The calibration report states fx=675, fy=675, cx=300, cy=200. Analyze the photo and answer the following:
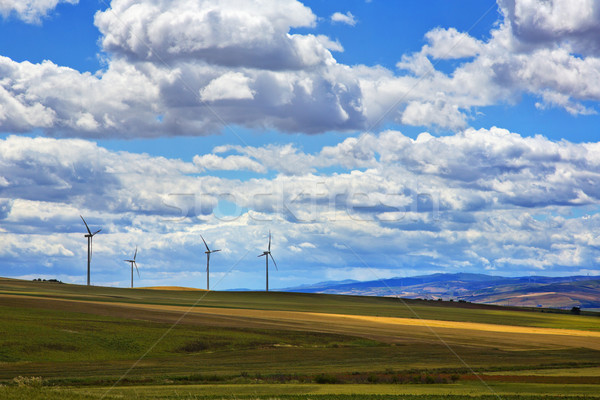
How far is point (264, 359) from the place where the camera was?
77.8 metres

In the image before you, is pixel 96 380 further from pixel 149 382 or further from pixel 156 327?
pixel 156 327

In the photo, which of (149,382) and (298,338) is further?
(298,338)

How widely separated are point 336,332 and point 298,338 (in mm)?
12524

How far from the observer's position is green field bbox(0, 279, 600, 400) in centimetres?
5522

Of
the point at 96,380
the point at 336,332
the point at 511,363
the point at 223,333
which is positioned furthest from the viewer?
the point at 336,332

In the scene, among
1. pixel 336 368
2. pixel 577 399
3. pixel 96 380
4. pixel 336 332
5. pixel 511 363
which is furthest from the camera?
pixel 336 332

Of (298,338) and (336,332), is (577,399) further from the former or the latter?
(336,332)

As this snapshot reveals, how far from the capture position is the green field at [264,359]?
55.2m

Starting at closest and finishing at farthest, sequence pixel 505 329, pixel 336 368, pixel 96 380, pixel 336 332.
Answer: pixel 96 380, pixel 336 368, pixel 336 332, pixel 505 329

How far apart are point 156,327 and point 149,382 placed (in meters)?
42.4

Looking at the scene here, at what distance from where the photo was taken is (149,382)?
194 ft

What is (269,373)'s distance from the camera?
66.0 m

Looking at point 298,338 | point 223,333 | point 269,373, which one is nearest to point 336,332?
point 298,338

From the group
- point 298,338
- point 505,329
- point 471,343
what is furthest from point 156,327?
point 505,329
